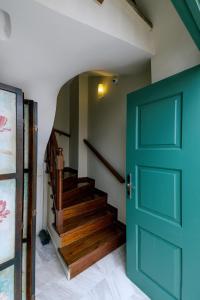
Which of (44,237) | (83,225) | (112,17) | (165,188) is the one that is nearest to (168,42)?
(112,17)

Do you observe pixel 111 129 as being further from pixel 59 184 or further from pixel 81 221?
pixel 81 221

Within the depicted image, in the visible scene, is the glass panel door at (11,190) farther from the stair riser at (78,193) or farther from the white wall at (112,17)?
the stair riser at (78,193)

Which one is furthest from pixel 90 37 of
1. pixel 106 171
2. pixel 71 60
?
pixel 106 171

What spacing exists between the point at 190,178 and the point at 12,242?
1.26 metres

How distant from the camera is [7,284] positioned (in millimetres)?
1095

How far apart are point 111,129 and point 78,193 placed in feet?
Answer: 3.73

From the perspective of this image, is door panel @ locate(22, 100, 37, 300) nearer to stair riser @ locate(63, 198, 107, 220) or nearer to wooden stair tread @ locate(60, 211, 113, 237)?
wooden stair tread @ locate(60, 211, 113, 237)

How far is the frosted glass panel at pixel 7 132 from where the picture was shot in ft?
3.42

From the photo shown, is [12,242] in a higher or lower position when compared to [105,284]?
Result: higher

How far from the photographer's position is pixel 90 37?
1310 millimetres

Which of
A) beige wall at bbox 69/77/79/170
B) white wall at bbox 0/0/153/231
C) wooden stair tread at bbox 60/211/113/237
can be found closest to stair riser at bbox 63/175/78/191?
beige wall at bbox 69/77/79/170

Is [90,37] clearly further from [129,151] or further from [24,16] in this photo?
[129,151]

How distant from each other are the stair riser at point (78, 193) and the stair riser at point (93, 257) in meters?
0.87

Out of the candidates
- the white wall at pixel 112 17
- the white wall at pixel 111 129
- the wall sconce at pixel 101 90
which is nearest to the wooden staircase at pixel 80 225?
the white wall at pixel 111 129
